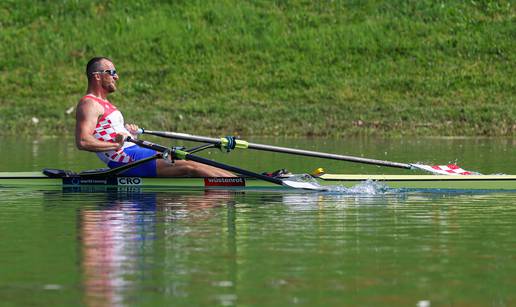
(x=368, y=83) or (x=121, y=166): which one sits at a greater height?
(x=368, y=83)

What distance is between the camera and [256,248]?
10945mm

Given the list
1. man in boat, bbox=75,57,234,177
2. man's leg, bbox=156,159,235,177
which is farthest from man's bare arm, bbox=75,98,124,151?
man's leg, bbox=156,159,235,177

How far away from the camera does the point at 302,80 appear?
1404 inches

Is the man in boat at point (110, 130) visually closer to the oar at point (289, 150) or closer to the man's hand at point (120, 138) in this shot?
the man's hand at point (120, 138)

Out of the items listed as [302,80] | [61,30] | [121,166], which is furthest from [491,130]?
[121,166]

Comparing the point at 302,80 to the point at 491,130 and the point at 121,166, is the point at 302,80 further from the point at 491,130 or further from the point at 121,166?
the point at 121,166

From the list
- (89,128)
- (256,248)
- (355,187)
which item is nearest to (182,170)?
(89,128)

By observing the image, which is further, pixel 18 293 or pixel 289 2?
pixel 289 2

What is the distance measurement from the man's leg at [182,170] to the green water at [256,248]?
Result: 0.41m

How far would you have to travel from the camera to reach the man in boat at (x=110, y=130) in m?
16.0

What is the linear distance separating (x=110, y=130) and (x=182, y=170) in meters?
0.93

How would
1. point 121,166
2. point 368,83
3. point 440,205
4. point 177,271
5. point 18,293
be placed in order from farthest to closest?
1. point 368,83
2. point 121,166
3. point 440,205
4. point 177,271
5. point 18,293

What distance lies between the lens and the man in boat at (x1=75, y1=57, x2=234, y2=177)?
15984 mm

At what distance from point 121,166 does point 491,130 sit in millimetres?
16587
